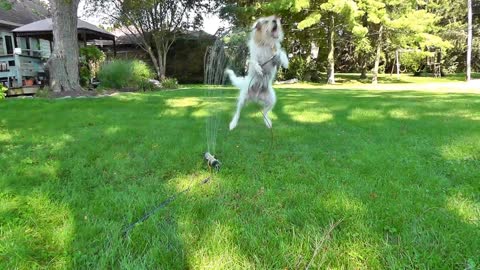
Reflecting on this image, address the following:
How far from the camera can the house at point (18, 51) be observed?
51.3 ft

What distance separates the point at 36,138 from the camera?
205 inches

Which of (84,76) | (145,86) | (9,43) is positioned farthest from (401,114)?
(9,43)

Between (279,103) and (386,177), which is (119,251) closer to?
(386,177)

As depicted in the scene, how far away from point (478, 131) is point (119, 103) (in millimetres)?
7195

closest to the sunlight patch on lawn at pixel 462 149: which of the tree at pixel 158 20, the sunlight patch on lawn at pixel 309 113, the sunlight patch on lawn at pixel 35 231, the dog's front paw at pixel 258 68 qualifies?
the dog's front paw at pixel 258 68

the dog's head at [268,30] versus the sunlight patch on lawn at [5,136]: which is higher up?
the dog's head at [268,30]

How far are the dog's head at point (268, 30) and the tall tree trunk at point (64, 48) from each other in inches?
333

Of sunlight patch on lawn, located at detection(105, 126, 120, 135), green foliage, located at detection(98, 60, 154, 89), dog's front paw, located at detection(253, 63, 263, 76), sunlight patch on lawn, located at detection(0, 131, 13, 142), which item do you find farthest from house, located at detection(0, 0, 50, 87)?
dog's front paw, located at detection(253, 63, 263, 76)

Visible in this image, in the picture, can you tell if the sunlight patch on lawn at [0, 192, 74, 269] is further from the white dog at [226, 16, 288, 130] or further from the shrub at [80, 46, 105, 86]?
the shrub at [80, 46, 105, 86]

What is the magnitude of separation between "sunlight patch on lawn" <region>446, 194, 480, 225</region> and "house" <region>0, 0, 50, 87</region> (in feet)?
39.2

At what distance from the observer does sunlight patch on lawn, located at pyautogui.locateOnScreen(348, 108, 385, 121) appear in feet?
22.6

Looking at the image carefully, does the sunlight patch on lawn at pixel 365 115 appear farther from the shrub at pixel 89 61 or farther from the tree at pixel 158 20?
the tree at pixel 158 20

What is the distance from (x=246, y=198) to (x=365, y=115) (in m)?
4.85

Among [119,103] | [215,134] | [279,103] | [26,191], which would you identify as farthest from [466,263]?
[119,103]
